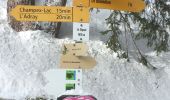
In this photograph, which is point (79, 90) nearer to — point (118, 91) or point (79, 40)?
point (79, 40)

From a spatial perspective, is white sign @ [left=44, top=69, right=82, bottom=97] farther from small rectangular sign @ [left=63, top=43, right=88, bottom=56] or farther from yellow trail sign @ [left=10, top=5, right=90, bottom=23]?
yellow trail sign @ [left=10, top=5, right=90, bottom=23]

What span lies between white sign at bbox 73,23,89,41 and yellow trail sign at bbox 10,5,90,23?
0.20 ft

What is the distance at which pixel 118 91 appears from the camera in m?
10.7

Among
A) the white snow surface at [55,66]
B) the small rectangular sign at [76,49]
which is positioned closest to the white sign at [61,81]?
the small rectangular sign at [76,49]

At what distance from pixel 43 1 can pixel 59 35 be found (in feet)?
3.30

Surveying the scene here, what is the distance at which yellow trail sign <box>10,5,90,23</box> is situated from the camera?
5832mm

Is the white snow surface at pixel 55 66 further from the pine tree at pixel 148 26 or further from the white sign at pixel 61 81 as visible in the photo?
→ the white sign at pixel 61 81

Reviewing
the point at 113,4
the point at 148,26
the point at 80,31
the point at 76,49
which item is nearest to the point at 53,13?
the point at 80,31

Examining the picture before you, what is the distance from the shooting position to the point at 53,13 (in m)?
5.87

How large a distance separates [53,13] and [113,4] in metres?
0.80

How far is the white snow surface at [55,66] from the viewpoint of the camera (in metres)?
9.88

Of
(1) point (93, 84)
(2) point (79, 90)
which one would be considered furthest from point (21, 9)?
(1) point (93, 84)

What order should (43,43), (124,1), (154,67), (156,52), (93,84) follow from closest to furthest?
1. (124,1)
2. (93,84)
3. (43,43)
4. (154,67)
5. (156,52)

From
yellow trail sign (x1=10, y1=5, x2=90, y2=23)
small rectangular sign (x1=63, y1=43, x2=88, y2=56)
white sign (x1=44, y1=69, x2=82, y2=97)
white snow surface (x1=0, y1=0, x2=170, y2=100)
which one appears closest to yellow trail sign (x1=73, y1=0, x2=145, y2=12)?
yellow trail sign (x1=10, y1=5, x2=90, y2=23)
